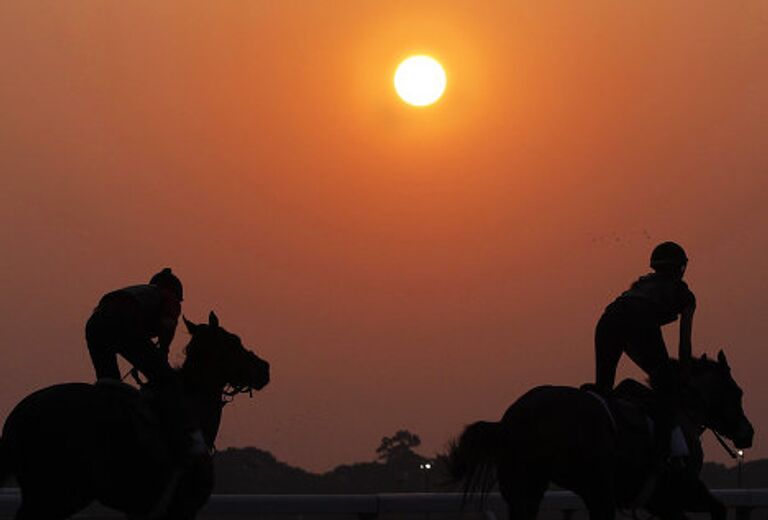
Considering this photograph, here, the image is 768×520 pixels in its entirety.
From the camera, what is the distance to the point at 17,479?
12.2 meters

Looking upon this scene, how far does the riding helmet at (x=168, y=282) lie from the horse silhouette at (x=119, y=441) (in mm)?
317

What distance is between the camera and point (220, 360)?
1336 cm

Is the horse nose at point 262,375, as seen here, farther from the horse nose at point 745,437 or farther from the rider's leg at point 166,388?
the horse nose at point 745,437

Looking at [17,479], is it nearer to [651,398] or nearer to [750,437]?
[651,398]

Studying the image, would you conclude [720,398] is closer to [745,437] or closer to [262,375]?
[745,437]

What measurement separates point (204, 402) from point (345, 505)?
11.8 feet

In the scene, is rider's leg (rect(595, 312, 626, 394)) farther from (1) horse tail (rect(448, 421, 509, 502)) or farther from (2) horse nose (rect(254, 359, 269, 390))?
(2) horse nose (rect(254, 359, 269, 390))

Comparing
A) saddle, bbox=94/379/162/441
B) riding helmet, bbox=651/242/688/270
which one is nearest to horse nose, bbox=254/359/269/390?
saddle, bbox=94/379/162/441

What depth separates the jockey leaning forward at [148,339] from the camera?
41.7 feet

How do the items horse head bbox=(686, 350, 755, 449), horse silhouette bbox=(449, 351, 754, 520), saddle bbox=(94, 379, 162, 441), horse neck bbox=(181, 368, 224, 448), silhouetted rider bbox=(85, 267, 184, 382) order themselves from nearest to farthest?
1. saddle bbox=(94, 379, 162, 441)
2. silhouetted rider bbox=(85, 267, 184, 382)
3. horse silhouette bbox=(449, 351, 754, 520)
4. horse neck bbox=(181, 368, 224, 448)
5. horse head bbox=(686, 350, 755, 449)

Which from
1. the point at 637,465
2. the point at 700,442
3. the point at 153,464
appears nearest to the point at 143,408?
the point at 153,464

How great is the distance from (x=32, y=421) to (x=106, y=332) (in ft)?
3.48

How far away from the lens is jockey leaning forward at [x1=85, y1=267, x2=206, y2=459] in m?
12.7

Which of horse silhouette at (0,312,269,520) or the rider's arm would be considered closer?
horse silhouette at (0,312,269,520)
